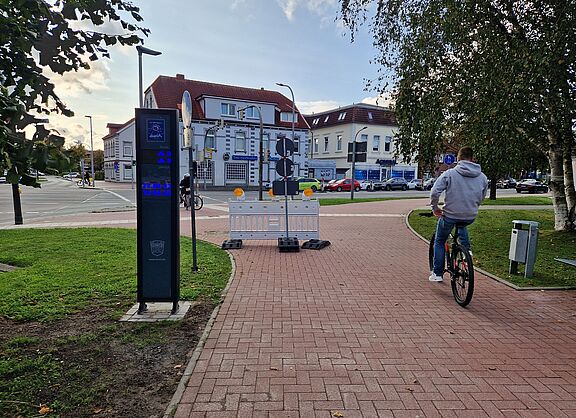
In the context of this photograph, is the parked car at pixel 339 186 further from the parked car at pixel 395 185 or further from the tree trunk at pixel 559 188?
the tree trunk at pixel 559 188

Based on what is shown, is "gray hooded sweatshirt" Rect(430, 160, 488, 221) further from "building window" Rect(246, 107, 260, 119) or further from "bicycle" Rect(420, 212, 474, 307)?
"building window" Rect(246, 107, 260, 119)

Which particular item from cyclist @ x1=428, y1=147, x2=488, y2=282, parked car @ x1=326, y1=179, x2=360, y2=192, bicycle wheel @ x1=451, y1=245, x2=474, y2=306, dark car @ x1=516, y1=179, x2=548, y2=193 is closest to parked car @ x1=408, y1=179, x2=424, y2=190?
dark car @ x1=516, y1=179, x2=548, y2=193

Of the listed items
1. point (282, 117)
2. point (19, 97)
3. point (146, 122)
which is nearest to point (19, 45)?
point (19, 97)

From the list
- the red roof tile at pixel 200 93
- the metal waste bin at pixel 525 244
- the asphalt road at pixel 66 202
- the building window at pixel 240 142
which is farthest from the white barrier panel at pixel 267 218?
the building window at pixel 240 142

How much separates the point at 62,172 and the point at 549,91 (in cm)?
808

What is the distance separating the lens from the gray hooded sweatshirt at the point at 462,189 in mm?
5793

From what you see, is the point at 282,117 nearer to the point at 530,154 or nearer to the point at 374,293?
the point at 530,154

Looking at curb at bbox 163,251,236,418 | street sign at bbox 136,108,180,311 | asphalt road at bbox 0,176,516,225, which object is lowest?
asphalt road at bbox 0,176,516,225

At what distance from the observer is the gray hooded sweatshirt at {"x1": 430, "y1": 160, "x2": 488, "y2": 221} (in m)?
5.79

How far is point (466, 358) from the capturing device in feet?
12.9

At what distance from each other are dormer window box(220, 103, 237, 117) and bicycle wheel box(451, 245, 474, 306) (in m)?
43.7

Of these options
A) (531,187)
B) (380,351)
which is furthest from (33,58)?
(531,187)

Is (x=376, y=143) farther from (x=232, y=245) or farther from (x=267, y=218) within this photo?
(x=232, y=245)

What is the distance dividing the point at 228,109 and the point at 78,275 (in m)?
42.5
